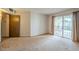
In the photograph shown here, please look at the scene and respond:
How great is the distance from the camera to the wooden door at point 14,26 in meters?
2.49

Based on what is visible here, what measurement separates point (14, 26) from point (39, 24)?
664 mm

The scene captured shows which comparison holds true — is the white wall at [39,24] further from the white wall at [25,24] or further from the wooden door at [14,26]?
the wooden door at [14,26]

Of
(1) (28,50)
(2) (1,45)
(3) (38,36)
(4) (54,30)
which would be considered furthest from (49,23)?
(2) (1,45)

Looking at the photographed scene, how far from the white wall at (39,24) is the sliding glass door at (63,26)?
0.28 metres

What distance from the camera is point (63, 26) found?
2.55 meters

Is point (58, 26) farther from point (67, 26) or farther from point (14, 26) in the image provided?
point (14, 26)

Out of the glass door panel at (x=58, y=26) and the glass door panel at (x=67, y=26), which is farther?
the glass door panel at (x=58, y=26)

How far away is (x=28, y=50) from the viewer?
227cm

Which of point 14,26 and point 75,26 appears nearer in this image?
point 75,26

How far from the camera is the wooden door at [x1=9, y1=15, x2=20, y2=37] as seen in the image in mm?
2492

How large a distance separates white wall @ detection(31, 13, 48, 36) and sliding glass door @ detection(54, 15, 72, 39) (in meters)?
0.28

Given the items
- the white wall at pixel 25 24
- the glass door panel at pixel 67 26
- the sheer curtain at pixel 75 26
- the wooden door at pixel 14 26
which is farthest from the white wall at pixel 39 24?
the sheer curtain at pixel 75 26

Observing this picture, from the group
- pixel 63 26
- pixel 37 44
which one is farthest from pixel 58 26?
pixel 37 44
